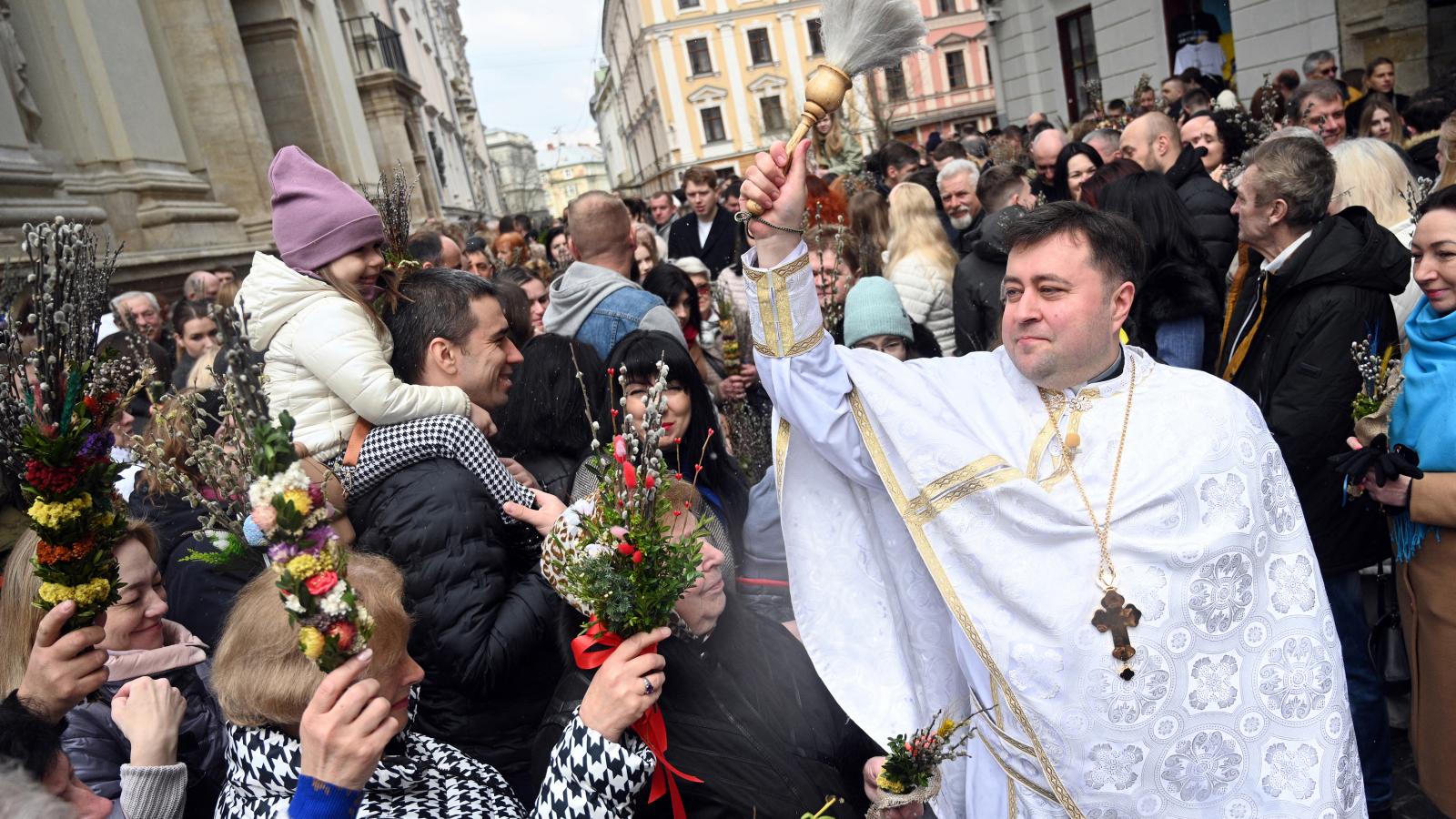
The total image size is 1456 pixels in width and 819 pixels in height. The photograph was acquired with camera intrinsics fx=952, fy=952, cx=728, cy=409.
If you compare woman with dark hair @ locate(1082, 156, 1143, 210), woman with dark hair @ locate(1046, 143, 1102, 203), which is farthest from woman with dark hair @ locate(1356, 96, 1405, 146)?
woman with dark hair @ locate(1082, 156, 1143, 210)

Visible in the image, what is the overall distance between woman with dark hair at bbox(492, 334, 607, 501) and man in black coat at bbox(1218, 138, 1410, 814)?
240cm

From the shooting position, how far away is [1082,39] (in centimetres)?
1808

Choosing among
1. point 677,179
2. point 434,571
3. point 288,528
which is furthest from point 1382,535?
point 677,179

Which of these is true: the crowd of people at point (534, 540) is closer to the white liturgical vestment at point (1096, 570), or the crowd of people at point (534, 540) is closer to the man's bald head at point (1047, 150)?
the white liturgical vestment at point (1096, 570)

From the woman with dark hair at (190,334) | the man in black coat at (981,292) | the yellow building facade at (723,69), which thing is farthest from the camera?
the yellow building facade at (723,69)

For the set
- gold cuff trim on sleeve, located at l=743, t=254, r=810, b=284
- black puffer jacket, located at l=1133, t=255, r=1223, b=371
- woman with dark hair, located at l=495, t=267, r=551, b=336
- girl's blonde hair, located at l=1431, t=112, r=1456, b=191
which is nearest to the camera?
gold cuff trim on sleeve, located at l=743, t=254, r=810, b=284

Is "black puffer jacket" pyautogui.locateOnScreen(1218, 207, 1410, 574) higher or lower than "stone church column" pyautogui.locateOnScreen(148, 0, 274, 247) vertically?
lower

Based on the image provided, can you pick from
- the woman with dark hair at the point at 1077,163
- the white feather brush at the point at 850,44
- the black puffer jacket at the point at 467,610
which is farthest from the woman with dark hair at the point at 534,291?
the white feather brush at the point at 850,44

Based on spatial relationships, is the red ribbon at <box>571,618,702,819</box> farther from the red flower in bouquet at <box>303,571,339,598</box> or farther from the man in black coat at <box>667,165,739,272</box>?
the man in black coat at <box>667,165,739,272</box>

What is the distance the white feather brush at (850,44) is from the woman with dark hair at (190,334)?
4.80 m

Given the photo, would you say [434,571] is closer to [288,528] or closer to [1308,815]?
[288,528]

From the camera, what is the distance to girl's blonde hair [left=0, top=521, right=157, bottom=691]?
2242mm

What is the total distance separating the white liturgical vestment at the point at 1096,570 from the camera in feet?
7.13

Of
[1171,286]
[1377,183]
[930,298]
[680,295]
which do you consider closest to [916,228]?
[930,298]
